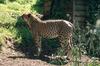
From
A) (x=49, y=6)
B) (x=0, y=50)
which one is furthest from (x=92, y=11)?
(x=0, y=50)

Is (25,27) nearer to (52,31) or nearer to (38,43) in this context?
(38,43)

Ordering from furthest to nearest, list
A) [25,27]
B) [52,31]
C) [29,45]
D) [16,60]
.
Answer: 1. [25,27]
2. [29,45]
3. [52,31]
4. [16,60]

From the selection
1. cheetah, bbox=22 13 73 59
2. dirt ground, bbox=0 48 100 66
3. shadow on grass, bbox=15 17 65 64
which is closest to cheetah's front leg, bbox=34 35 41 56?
cheetah, bbox=22 13 73 59

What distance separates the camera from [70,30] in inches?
473

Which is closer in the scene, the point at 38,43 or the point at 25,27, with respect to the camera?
the point at 38,43

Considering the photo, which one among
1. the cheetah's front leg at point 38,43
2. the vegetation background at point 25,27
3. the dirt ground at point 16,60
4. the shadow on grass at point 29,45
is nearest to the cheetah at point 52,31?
the cheetah's front leg at point 38,43

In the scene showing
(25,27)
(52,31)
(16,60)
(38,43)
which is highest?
(52,31)

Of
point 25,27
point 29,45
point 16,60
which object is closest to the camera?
point 16,60

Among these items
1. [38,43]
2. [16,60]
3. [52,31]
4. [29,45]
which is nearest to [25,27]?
[29,45]

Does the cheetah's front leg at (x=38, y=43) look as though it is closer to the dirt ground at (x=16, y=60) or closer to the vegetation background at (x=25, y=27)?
the vegetation background at (x=25, y=27)

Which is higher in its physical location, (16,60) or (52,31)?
(52,31)

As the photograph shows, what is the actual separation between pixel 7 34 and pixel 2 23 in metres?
0.67

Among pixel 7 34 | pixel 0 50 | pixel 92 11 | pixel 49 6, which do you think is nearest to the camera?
pixel 0 50

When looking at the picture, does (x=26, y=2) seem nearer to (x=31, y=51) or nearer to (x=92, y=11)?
(x=92, y=11)
